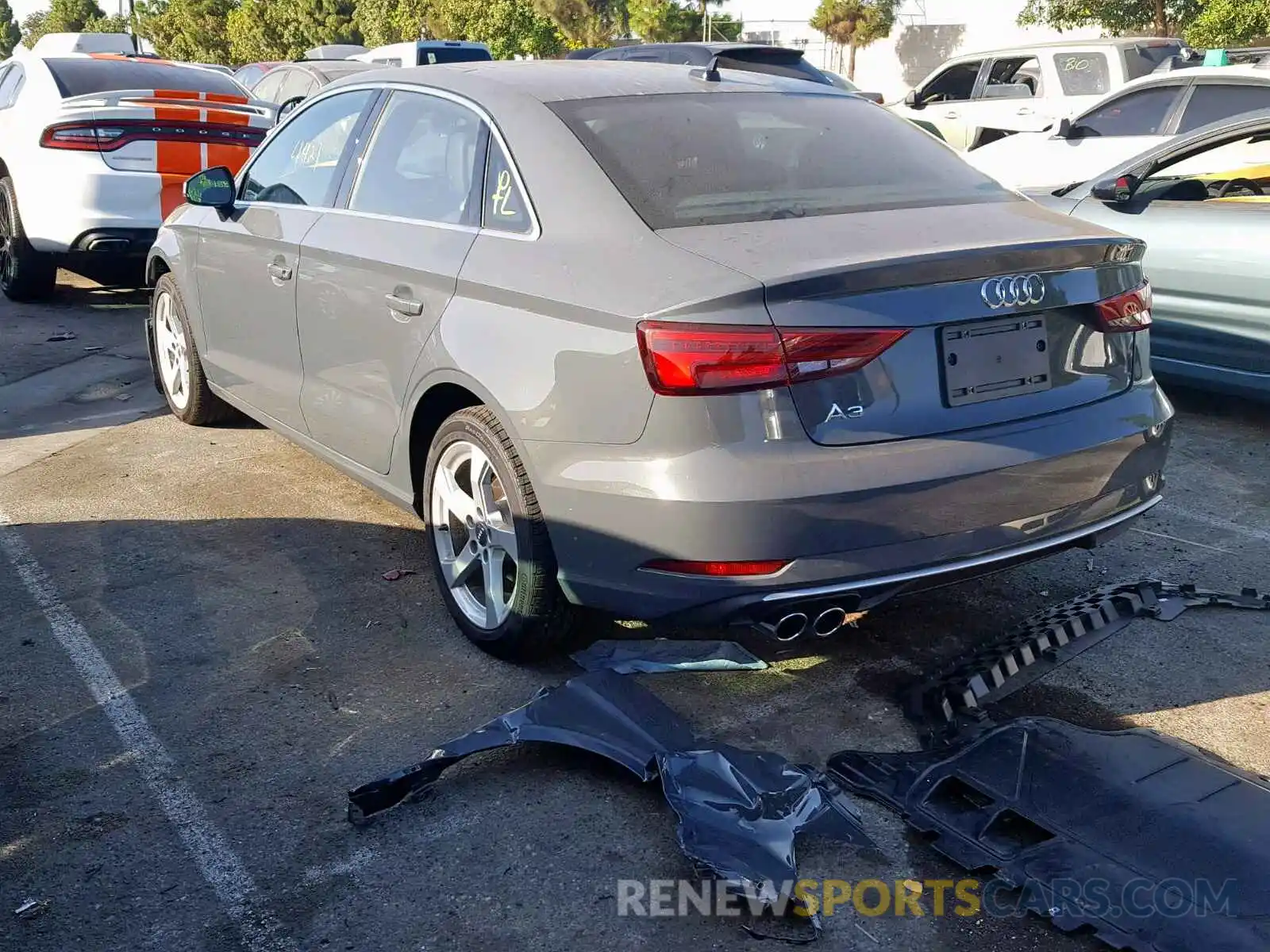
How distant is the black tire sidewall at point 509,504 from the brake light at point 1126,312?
1632 mm

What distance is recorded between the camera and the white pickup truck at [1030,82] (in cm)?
1333

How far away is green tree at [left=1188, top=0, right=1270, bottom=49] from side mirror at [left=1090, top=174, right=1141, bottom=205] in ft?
63.0

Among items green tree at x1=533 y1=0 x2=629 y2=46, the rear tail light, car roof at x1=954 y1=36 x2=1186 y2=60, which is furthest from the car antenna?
green tree at x1=533 y1=0 x2=629 y2=46

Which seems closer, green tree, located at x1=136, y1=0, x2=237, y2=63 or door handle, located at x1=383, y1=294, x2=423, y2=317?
door handle, located at x1=383, y1=294, x2=423, y2=317

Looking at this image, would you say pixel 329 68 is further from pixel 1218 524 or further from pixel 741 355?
pixel 741 355

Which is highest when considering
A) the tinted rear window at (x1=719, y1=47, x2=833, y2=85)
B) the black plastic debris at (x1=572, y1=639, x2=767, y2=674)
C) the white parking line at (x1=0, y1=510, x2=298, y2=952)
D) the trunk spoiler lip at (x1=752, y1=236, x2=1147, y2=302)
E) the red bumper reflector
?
the tinted rear window at (x1=719, y1=47, x2=833, y2=85)

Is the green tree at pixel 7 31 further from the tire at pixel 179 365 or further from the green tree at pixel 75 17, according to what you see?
the tire at pixel 179 365

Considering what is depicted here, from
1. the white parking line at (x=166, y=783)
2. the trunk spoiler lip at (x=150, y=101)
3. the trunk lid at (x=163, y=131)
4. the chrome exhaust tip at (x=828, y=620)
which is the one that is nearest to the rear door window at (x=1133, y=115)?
the trunk spoiler lip at (x=150, y=101)

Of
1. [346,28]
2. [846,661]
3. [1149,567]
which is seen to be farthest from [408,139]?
[346,28]

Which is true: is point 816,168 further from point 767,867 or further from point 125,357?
point 125,357

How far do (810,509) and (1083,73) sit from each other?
1216 cm

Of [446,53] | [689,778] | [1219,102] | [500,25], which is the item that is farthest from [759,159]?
[500,25]

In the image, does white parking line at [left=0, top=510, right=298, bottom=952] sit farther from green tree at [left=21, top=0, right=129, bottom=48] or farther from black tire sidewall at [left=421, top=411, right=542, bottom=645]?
green tree at [left=21, top=0, right=129, bottom=48]

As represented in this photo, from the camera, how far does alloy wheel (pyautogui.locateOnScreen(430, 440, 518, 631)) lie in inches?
144
